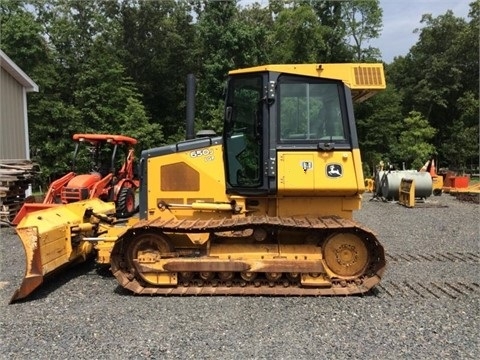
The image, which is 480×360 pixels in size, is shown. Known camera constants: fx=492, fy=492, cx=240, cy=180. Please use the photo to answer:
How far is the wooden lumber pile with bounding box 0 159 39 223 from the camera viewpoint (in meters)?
12.3

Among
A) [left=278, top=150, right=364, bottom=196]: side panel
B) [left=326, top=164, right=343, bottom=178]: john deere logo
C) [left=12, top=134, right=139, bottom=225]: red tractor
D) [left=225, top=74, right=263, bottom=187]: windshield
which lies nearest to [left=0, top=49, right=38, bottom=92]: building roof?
[left=12, top=134, right=139, bottom=225]: red tractor

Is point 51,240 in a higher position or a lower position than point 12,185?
lower

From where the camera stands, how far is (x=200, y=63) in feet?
125

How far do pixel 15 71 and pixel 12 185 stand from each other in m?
5.86

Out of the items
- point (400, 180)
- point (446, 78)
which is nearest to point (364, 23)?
point (446, 78)

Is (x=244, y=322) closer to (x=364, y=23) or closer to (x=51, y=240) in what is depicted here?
(x=51, y=240)

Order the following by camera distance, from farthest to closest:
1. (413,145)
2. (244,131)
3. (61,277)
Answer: (413,145), (61,277), (244,131)

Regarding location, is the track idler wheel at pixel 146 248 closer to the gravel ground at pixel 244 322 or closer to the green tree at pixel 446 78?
the gravel ground at pixel 244 322

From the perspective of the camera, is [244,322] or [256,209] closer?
[244,322]

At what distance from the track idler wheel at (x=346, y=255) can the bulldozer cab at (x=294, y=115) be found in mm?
707

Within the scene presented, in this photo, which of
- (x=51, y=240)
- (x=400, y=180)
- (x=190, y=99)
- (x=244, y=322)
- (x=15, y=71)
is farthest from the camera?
(x=400, y=180)

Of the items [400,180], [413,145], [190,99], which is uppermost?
[413,145]

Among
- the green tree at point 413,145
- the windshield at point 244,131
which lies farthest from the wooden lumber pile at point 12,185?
the green tree at point 413,145

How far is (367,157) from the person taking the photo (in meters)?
38.3
